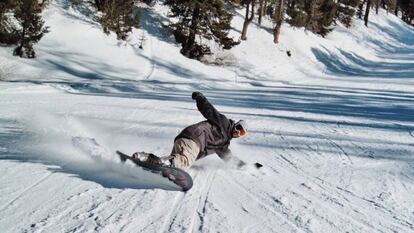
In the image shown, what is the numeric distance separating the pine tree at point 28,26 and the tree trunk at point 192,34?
7.22m

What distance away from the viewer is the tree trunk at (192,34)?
20639 mm

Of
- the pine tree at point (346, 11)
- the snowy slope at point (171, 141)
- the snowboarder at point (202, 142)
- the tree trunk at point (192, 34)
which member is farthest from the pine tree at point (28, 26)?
the pine tree at point (346, 11)

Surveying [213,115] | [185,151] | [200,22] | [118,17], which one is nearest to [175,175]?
[185,151]

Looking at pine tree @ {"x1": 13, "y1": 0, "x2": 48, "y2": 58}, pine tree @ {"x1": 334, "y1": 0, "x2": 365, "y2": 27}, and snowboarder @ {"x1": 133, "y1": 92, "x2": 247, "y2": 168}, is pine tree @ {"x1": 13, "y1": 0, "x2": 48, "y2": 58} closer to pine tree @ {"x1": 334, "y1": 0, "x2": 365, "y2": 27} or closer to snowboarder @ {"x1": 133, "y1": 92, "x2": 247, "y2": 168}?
snowboarder @ {"x1": 133, "y1": 92, "x2": 247, "y2": 168}

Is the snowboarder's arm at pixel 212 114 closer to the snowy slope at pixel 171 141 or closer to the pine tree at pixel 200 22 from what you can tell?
the snowy slope at pixel 171 141

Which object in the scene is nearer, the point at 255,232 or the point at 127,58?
the point at 255,232

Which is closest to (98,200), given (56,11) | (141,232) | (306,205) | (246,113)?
(141,232)

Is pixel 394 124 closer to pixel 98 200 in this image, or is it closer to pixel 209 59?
pixel 98 200

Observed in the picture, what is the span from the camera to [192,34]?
21.2 metres

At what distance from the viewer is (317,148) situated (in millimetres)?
8281

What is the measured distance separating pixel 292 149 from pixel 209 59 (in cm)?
1531

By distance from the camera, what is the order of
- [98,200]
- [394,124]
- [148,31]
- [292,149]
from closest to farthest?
[98,200]
[292,149]
[394,124]
[148,31]

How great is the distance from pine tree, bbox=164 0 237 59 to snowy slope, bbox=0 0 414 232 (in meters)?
1.22

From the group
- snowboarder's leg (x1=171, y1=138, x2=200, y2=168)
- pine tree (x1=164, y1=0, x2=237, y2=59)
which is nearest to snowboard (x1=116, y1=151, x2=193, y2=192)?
snowboarder's leg (x1=171, y1=138, x2=200, y2=168)
